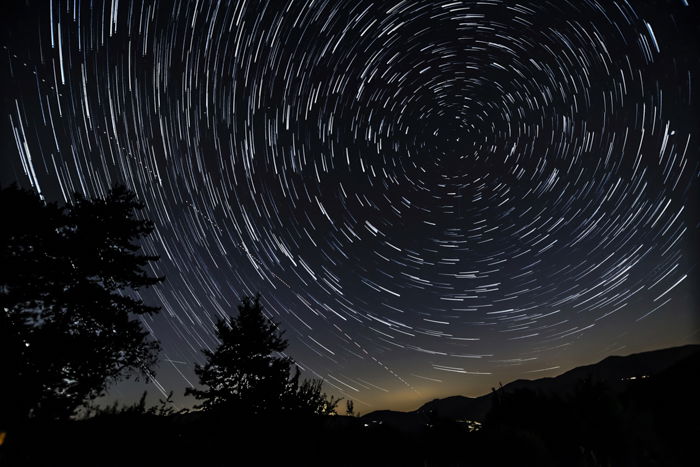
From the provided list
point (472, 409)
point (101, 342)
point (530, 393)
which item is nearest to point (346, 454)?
point (101, 342)

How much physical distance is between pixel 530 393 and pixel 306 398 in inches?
376

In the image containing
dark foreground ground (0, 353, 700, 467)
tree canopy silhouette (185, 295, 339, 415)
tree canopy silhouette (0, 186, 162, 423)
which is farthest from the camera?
tree canopy silhouette (185, 295, 339, 415)

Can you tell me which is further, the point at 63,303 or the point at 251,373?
the point at 251,373

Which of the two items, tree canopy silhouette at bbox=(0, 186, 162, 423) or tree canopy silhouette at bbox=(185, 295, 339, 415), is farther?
tree canopy silhouette at bbox=(185, 295, 339, 415)

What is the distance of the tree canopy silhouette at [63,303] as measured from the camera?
795 centimetres

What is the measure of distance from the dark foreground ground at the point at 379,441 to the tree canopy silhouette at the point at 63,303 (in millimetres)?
2259

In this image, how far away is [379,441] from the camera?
876 centimetres

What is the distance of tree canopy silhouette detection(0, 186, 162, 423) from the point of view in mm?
7953

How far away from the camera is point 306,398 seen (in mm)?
14336

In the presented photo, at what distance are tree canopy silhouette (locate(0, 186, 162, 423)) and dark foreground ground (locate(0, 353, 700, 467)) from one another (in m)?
2.26

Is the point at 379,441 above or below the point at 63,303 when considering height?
below

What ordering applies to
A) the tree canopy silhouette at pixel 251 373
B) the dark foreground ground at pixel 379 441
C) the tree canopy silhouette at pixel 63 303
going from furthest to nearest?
the tree canopy silhouette at pixel 251 373
the tree canopy silhouette at pixel 63 303
the dark foreground ground at pixel 379 441

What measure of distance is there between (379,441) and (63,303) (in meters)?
9.82

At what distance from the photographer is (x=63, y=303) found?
936 centimetres
